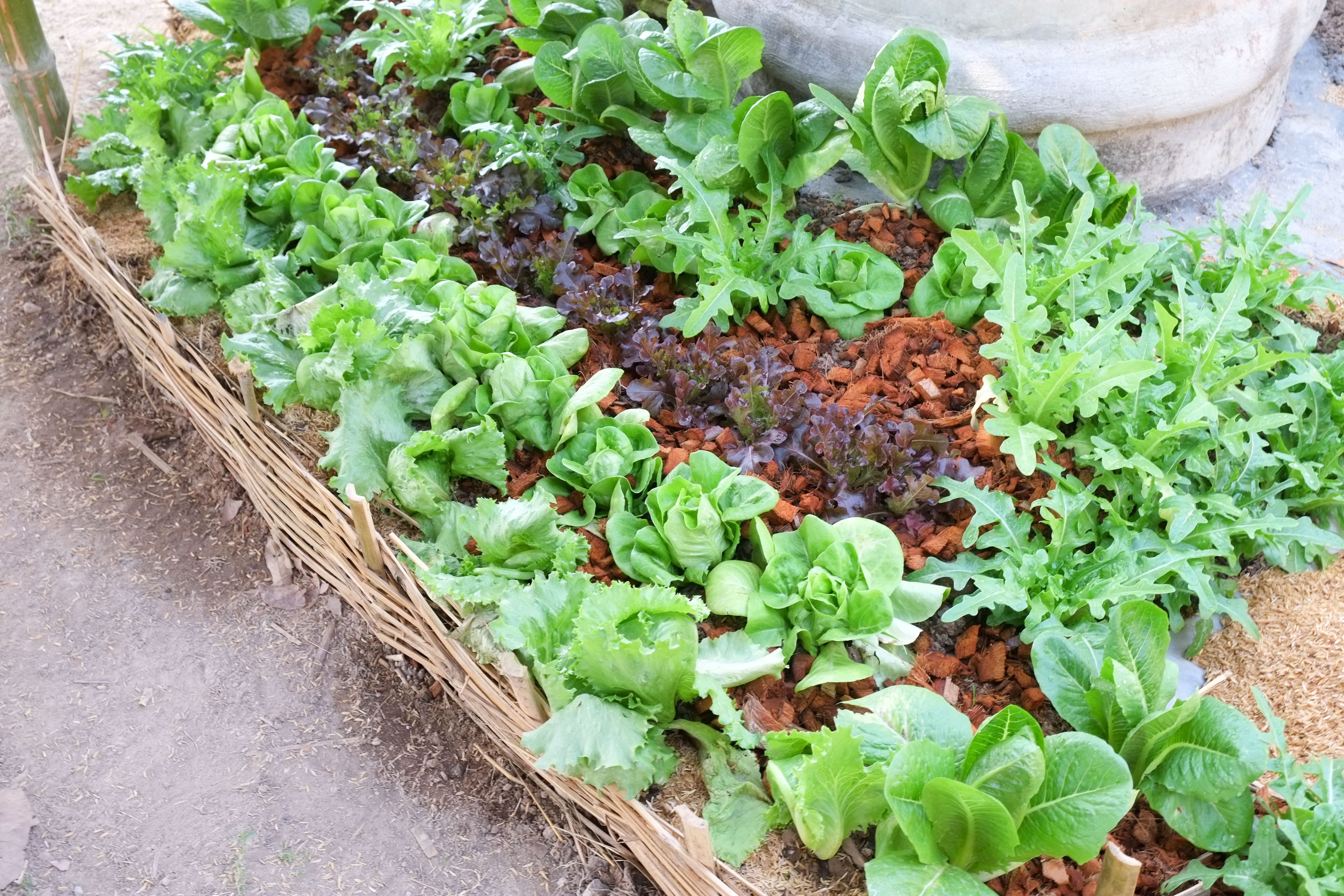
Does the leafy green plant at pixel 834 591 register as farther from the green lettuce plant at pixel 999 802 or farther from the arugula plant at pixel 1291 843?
the arugula plant at pixel 1291 843

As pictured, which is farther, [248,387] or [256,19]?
[256,19]

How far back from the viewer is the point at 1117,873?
73.5 inches

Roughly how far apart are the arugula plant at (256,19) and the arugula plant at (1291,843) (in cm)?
399

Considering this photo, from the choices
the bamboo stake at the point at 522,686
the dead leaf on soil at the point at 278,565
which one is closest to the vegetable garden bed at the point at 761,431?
the bamboo stake at the point at 522,686

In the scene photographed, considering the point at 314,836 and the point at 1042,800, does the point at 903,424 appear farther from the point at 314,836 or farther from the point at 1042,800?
the point at 314,836

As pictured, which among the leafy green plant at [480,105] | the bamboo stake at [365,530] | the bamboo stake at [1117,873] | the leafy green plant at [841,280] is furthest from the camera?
the leafy green plant at [480,105]

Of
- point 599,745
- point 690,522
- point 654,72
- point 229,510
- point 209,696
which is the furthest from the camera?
point 229,510

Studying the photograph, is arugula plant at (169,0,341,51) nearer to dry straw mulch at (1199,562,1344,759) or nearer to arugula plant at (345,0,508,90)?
arugula plant at (345,0,508,90)

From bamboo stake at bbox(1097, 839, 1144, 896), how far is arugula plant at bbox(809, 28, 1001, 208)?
189 cm

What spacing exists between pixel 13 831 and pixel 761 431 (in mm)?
2185

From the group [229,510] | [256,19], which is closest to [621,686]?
[229,510]

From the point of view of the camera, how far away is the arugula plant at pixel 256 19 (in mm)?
4145

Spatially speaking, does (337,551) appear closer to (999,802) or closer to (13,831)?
(13,831)

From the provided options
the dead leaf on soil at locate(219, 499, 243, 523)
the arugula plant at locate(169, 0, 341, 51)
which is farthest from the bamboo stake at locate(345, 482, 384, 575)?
the arugula plant at locate(169, 0, 341, 51)
